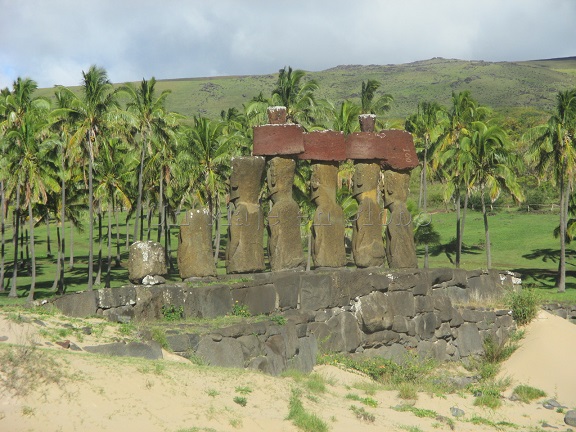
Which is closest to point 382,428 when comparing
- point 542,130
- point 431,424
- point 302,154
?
point 431,424

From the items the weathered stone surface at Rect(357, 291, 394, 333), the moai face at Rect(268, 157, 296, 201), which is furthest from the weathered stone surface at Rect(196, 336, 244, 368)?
the moai face at Rect(268, 157, 296, 201)

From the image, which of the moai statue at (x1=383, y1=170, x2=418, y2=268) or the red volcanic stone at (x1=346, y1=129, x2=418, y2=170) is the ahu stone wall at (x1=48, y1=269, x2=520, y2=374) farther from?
the red volcanic stone at (x1=346, y1=129, x2=418, y2=170)

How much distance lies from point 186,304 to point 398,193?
713 centimetres

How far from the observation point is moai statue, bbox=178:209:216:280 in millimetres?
18125

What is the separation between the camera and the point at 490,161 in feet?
123

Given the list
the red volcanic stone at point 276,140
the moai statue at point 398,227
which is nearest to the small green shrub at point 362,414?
the red volcanic stone at point 276,140

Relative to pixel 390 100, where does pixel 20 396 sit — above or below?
below

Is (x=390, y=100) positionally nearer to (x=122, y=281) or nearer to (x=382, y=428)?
(x=122, y=281)

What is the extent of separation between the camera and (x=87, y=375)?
1168 cm

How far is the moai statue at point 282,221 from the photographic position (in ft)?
64.6

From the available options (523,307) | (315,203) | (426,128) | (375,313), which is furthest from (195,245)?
(426,128)

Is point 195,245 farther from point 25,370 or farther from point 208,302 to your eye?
point 25,370

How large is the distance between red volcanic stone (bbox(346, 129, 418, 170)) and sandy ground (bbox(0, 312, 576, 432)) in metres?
5.93

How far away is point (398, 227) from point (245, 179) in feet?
14.5
